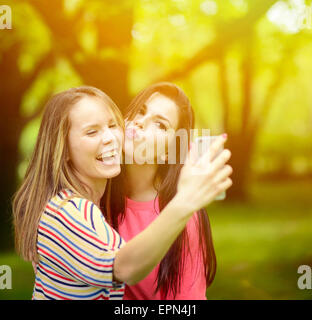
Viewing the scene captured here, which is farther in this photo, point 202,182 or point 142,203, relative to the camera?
point 142,203

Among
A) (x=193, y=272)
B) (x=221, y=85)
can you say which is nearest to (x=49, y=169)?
(x=193, y=272)

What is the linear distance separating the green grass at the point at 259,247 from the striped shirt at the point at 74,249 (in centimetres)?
55

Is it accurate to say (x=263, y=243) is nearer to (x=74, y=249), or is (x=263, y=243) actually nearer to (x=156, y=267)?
(x=156, y=267)

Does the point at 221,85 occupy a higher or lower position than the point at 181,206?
higher

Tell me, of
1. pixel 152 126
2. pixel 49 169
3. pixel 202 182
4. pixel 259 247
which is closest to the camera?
pixel 202 182

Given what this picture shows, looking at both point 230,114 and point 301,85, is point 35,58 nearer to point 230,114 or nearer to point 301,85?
point 230,114

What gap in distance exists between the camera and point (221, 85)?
1.75 m

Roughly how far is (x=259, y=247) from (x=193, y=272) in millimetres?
359

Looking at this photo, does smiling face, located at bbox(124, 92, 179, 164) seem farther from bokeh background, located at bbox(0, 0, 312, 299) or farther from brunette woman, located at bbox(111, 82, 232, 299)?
bokeh background, located at bbox(0, 0, 312, 299)

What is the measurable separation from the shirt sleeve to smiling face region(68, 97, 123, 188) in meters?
0.42

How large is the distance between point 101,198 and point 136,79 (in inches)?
20.5

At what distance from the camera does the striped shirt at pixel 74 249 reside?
1.11m

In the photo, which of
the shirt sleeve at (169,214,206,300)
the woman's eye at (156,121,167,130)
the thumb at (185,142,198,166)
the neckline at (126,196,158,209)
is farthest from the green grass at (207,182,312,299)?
the thumb at (185,142,198,166)
